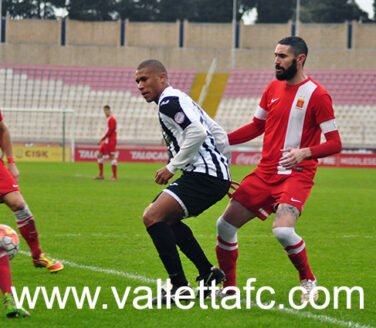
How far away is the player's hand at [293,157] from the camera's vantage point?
5.27 m

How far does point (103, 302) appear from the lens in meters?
5.39

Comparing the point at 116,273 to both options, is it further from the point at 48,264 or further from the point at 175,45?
the point at 175,45

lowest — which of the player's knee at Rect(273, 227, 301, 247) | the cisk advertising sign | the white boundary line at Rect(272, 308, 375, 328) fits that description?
the cisk advertising sign

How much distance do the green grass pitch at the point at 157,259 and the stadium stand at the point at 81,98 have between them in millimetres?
23374

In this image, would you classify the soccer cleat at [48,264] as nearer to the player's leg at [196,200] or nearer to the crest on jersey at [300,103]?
the player's leg at [196,200]

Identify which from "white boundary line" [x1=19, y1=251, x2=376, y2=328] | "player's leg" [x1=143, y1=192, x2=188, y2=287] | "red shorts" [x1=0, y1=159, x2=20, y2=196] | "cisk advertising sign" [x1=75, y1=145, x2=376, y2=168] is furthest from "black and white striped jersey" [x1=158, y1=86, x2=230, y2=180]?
"cisk advertising sign" [x1=75, y1=145, x2=376, y2=168]

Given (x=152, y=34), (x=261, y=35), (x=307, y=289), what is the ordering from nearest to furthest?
(x=307, y=289) → (x=261, y=35) → (x=152, y=34)

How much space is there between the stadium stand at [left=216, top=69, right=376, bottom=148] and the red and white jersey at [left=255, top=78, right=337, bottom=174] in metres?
30.9

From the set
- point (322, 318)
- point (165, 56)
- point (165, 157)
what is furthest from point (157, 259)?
point (165, 56)

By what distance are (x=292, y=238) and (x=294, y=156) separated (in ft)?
2.08

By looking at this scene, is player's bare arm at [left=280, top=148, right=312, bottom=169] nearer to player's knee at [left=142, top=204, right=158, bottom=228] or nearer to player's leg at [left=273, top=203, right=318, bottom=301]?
player's leg at [left=273, top=203, right=318, bottom=301]

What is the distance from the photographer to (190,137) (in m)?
5.21

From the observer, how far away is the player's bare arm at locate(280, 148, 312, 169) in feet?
17.3

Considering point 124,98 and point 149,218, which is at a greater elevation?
point 149,218
